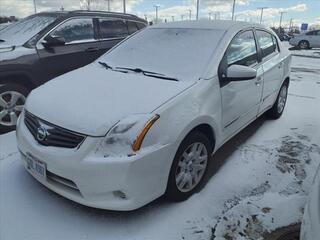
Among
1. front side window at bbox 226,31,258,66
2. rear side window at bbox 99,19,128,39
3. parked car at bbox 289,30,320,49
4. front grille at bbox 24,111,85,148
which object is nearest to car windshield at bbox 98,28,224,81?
front side window at bbox 226,31,258,66

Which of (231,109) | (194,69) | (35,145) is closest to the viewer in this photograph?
(35,145)

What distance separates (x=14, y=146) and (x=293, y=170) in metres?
3.29

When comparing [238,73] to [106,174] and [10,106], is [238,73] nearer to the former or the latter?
[106,174]

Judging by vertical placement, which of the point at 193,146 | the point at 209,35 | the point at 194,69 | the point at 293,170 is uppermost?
the point at 209,35

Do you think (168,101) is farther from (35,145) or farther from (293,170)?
(293,170)

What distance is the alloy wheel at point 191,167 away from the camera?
9.10ft

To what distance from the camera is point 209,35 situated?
3527 millimetres

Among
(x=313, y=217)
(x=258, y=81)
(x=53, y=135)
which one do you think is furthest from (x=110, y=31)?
(x=313, y=217)

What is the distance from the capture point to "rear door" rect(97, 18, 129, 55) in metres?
5.60

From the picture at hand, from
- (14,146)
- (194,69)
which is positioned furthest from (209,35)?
(14,146)

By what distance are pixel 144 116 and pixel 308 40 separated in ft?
78.4

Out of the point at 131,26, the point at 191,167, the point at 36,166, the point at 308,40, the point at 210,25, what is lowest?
the point at 308,40

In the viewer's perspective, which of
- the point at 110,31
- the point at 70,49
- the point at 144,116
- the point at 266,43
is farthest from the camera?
the point at 110,31

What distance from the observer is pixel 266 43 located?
4551mm
